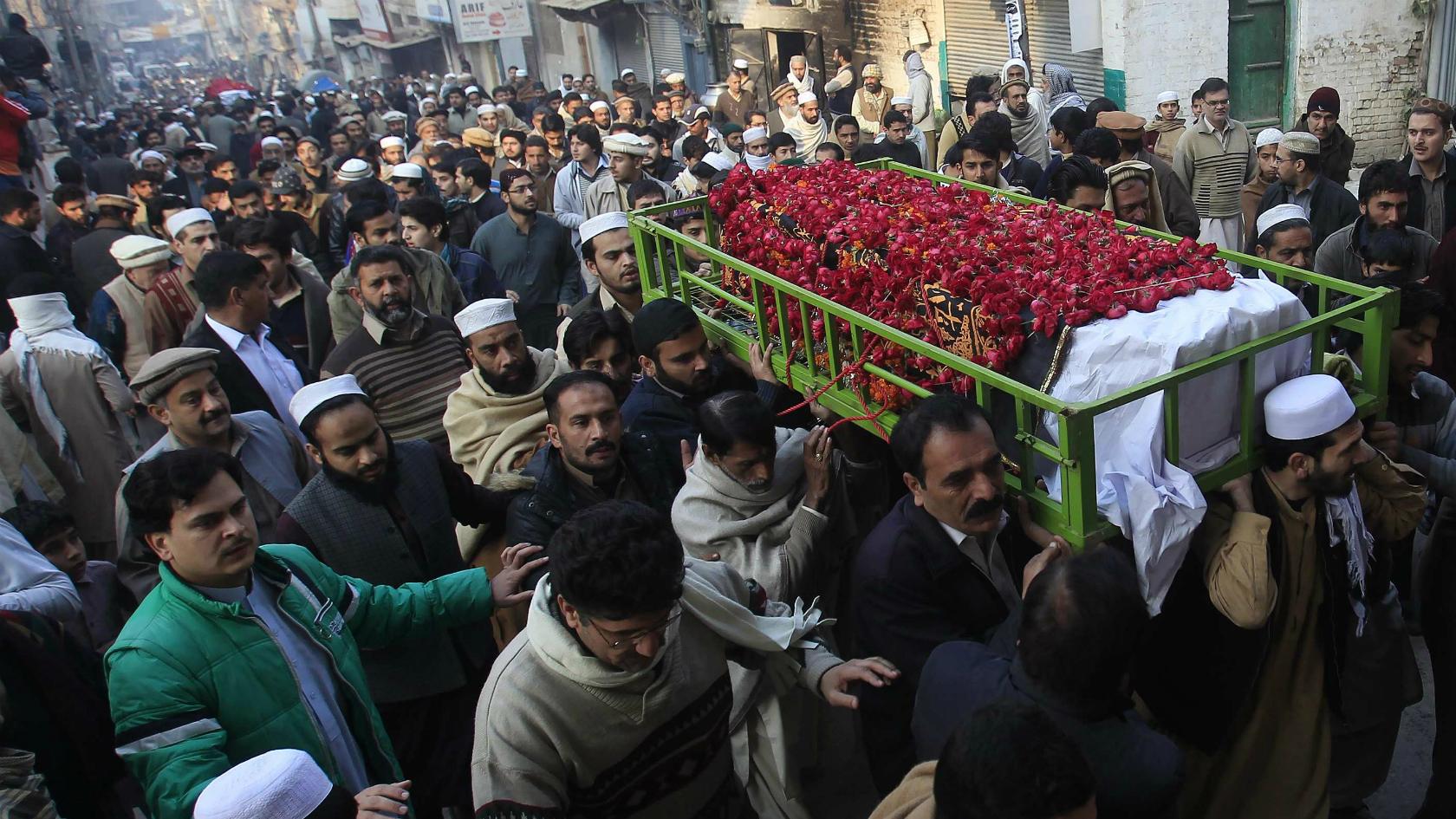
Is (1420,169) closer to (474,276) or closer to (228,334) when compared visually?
(474,276)

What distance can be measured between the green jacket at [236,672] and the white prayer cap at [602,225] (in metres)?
2.92

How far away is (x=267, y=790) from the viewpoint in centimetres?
202

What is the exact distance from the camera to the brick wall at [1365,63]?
9.84m

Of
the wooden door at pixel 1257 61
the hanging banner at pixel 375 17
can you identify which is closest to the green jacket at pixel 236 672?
the wooden door at pixel 1257 61

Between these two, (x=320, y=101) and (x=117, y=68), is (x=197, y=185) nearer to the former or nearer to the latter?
(x=320, y=101)

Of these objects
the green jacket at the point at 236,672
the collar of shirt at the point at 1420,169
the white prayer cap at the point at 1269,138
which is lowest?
the green jacket at the point at 236,672

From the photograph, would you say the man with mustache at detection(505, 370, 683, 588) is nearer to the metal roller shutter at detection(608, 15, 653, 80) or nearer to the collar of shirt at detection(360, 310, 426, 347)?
the collar of shirt at detection(360, 310, 426, 347)

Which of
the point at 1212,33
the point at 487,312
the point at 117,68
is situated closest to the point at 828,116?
the point at 1212,33

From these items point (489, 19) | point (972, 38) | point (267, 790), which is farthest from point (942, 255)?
point (489, 19)

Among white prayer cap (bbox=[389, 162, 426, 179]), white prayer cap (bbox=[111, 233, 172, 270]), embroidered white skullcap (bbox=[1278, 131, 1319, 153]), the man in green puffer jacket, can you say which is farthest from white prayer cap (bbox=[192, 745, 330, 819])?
white prayer cap (bbox=[389, 162, 426, 179])

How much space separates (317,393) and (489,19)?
27.0 meters

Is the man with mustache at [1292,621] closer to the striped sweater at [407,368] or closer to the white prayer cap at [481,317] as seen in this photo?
the white prayer cap at [481,317]

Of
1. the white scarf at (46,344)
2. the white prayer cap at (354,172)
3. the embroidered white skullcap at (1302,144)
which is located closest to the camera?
the white scarf at (46,344)

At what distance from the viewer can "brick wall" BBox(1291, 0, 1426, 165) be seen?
9.84 m
